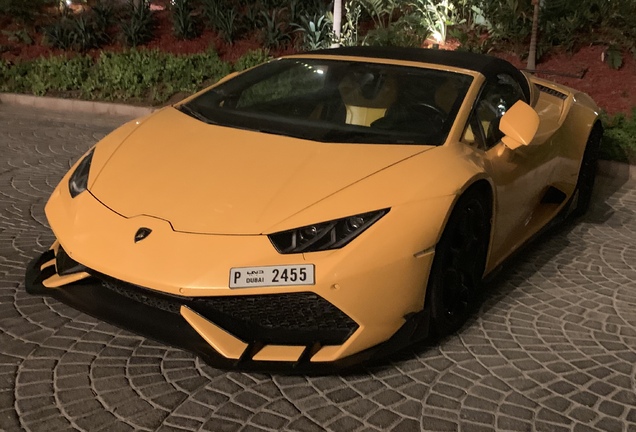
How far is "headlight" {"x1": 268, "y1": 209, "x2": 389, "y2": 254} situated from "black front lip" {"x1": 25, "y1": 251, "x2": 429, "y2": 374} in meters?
0.39

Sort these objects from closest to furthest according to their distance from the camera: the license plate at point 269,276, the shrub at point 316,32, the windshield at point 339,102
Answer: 1. the license plate at point 269,276
2. the windshield at point 339,102
3. the shrub at point 316,32

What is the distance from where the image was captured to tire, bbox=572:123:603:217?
516 centimetres

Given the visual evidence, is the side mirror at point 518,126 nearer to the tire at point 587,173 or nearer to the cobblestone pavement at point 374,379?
the cobblestone pavement at point 374,379

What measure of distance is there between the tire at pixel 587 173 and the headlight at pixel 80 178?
10.7ft

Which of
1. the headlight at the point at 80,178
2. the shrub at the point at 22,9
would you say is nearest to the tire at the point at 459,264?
the headlight at the point at 80,178

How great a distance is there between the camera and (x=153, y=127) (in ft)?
12.4

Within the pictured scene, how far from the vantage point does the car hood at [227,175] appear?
2898 mm

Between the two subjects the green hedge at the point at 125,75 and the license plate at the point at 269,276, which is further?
the green hedge at the point at 125,75

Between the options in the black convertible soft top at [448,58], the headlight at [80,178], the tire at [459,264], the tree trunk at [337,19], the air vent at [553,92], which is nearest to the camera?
the tire at [459,264]

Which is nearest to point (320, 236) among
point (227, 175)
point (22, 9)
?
point (227, 175)

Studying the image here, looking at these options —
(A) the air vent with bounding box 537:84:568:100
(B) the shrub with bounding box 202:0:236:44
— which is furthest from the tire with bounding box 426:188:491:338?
(B) the shrub with bounding box 202:0:236:44

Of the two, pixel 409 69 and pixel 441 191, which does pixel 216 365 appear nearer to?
pixel 441 191

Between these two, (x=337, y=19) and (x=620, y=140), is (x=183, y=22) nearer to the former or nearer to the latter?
(x=337, y=19)

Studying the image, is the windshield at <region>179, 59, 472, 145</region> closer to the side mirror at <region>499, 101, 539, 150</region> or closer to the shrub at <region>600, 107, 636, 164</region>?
the side mirror at <region>499, 101, 539, 150</region>
